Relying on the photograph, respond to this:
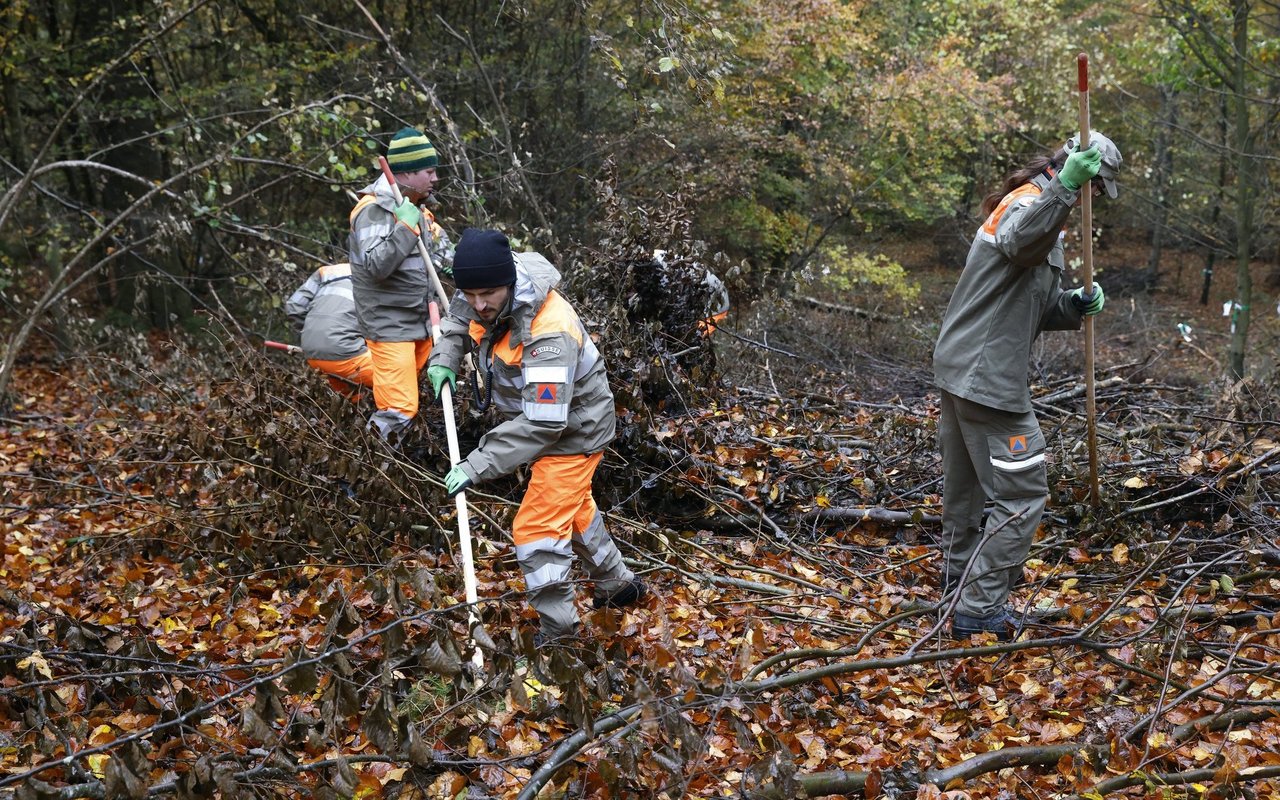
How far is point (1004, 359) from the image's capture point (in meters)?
3.95

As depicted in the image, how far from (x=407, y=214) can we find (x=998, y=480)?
3.33 m

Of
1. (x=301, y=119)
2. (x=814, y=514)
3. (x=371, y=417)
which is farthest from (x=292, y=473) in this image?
(x=301, y=119)

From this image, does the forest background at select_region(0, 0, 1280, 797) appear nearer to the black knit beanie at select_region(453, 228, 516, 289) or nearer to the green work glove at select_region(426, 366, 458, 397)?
the green work glove at select_region(426, 366, 458, 397)

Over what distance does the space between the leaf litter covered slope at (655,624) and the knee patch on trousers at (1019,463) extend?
621 millimetres

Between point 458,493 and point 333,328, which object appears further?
point 333,328

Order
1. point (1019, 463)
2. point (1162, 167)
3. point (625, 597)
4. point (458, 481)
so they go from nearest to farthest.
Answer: point (458, 481), point (1019, 463), point (625, 597), point (1162, 167)

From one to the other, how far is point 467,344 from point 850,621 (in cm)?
217

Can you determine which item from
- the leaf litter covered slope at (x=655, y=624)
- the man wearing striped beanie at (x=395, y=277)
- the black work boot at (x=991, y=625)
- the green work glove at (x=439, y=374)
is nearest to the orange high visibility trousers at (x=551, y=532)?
the leaf litter covered slope at (x=655, y=624)

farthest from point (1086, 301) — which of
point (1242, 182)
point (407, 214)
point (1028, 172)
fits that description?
point (1242, 182)

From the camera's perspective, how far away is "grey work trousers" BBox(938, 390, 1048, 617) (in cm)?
401

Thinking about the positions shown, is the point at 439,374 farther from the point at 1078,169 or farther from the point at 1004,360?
the point at 1078,169

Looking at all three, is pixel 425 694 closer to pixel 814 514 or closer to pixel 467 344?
pixel 467 344

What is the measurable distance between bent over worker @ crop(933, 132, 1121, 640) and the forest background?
37cm

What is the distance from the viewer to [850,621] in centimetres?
437
